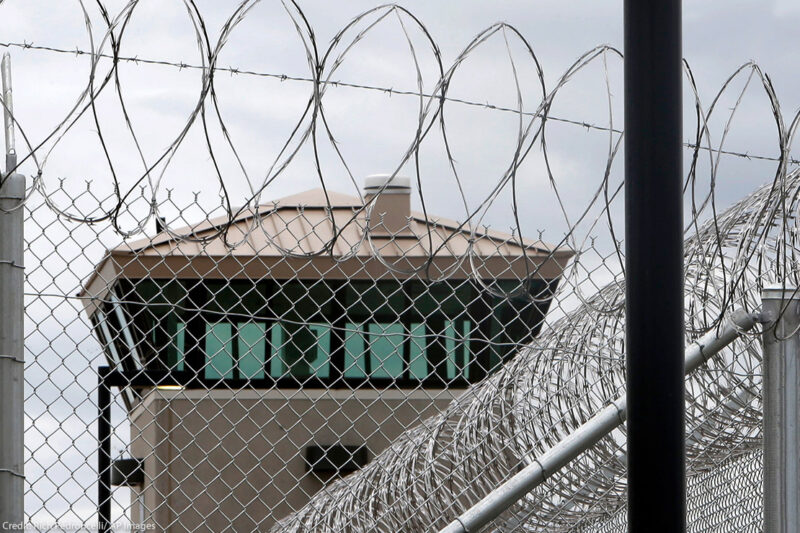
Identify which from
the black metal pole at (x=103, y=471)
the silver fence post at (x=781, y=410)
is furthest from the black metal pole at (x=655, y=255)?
the black metal pole at (x=103, y=471)

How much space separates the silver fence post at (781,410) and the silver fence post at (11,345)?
194 cm

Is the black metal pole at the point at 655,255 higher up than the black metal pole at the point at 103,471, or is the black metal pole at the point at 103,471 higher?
the black metal pole at the point at 655,255

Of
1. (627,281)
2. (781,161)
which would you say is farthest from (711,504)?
(627,281)

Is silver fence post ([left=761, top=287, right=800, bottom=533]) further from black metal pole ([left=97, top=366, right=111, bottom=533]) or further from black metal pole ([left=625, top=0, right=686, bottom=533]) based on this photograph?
black metal pole ([left=97, top=366, right=111, bottom=533])

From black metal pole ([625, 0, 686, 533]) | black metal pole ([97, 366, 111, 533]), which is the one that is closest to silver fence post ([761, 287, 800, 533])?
black metal pole ([625, 0, 686, 533])

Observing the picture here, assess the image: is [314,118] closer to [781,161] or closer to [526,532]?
[781,161]

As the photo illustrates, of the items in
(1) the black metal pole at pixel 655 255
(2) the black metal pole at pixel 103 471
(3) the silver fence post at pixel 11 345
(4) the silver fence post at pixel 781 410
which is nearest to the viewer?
(1) the black metal pole at pixel 655 255

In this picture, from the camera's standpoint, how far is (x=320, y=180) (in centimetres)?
255

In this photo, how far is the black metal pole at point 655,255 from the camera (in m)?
2.18

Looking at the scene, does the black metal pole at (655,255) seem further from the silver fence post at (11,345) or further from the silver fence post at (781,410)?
the silver fence post at (11,345)

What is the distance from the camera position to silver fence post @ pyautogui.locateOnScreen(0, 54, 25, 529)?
2812mm

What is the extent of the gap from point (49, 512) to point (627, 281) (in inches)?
71.0

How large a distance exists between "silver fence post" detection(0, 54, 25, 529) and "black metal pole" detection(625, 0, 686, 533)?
152 centimetres

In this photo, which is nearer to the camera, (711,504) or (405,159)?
(405,159)
